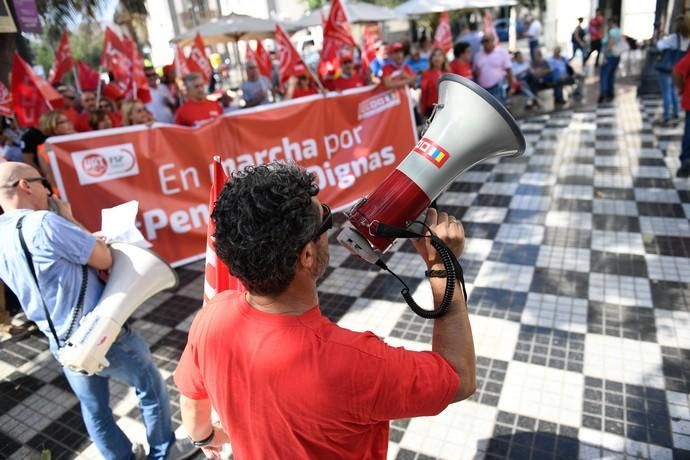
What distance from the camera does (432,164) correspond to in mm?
1311

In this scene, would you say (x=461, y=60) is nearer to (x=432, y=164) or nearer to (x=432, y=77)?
(x=432, y=77)

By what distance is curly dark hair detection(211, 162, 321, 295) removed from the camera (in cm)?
100

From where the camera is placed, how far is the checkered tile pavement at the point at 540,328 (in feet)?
8.09

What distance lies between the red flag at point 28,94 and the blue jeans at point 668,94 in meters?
8.16

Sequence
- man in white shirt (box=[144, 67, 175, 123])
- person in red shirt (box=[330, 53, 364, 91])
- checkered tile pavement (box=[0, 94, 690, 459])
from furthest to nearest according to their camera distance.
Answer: man in white shirt (box=[144, 67, 175, 123])
person in red shirt (box=[330, 53, 364, 91])
checkered tile pavement (box=[0, 94, 690, 459])

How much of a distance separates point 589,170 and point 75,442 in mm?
5955

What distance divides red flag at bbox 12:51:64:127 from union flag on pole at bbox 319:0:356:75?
333 cm

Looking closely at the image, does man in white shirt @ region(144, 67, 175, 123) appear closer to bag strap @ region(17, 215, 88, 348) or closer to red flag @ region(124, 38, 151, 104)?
red flag @ region(124, 38, 151, 104)

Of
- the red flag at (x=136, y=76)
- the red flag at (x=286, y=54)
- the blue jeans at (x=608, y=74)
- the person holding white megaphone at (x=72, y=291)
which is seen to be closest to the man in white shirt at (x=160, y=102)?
the red flag at (x=136, y=76)

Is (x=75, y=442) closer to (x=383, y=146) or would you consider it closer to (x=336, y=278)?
(x=336, y=278)

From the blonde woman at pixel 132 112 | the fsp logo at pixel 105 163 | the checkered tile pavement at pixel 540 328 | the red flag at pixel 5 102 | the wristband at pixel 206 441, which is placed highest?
the red flag at pixel 5 102

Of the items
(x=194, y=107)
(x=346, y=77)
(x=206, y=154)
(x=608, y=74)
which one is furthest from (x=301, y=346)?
(x=608, y=74)

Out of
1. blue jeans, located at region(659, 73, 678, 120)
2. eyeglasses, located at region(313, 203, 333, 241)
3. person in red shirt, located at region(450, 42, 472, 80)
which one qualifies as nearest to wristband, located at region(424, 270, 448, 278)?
eyeglasses, located at region(313, 203, 333, 241)

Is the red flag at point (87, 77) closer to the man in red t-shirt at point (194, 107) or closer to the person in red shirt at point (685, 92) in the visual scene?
the man in red t-shirt at point (194, 107)
